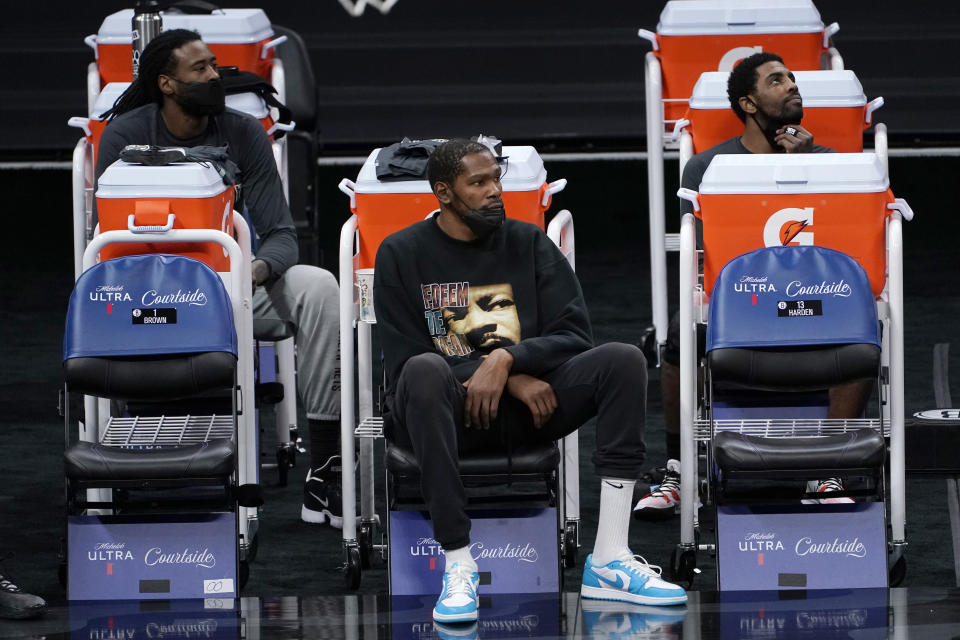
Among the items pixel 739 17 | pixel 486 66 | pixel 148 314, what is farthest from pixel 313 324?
pixel 486 66

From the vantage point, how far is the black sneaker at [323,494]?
5148mm

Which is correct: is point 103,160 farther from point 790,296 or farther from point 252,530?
point 790,296

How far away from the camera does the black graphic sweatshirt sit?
4.33m

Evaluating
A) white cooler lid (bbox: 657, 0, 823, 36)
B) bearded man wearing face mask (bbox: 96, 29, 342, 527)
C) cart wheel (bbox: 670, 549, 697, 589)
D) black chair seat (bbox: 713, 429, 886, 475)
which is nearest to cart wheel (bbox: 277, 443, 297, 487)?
bearded man wearing face mask (bbox: 96, 29, 342, 527)

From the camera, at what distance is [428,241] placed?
173 inches

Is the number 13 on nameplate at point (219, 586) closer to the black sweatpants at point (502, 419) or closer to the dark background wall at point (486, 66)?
the black sweatpants at point (502, 419)

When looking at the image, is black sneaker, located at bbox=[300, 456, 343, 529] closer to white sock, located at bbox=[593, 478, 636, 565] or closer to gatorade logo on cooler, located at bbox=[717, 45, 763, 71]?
white sock, located at bbox=[593, 478, 636, 565]

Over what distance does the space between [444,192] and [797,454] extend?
107 centimetres

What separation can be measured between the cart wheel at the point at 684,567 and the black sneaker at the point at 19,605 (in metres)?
1.59

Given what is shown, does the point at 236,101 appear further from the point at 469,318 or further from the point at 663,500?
the point at 663,500

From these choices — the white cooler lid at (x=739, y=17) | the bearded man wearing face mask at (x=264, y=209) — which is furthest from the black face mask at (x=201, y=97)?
the white cooler lid at (x=739, y=17)

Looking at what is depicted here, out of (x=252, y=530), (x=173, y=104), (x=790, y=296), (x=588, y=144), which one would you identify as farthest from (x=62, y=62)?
(x=790, y=296)

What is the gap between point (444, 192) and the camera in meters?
4.38

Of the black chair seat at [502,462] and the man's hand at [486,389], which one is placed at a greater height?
the man's hand at [486,389]
